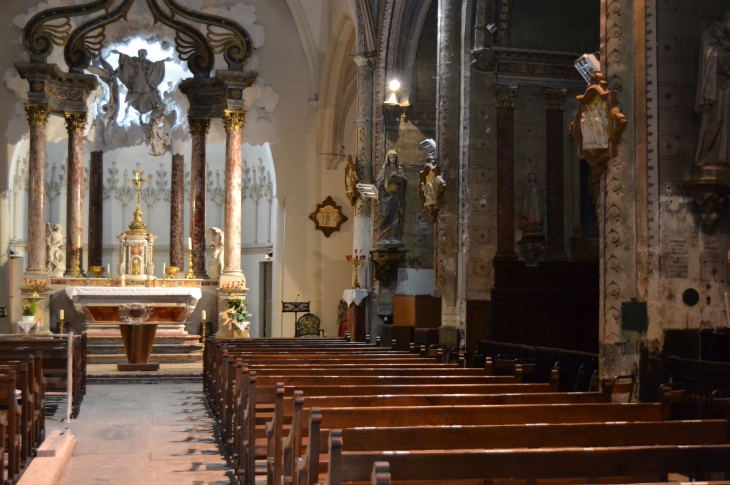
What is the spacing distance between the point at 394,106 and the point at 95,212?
24.2 ft

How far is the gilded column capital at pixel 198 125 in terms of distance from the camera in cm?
1942

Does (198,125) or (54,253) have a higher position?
(198,125)

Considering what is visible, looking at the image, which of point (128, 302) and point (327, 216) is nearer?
point (128, 302)

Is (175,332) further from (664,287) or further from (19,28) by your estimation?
(664,287)

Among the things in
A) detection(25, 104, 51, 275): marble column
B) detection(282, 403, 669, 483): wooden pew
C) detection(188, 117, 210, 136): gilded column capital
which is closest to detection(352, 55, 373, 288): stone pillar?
detection(188, 117, 210, 136): gilded column capital

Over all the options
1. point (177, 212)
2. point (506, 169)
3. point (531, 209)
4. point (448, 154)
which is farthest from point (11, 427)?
point (177, 212)

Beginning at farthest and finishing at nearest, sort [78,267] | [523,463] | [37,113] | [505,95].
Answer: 1. [78,267]
2. [37,113]
3. [505,95]
4. [523,463]

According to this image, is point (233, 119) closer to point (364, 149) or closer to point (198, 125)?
point (198, 125)

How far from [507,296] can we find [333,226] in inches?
358

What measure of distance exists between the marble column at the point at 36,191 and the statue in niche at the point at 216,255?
3.39 metres

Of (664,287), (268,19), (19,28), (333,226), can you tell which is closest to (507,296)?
(664,287)

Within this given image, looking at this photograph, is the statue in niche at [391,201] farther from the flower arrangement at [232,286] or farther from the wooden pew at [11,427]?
the wooden pew at [11,427]

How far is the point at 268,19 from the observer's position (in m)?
20.4

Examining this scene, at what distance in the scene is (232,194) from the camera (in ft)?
61.5
